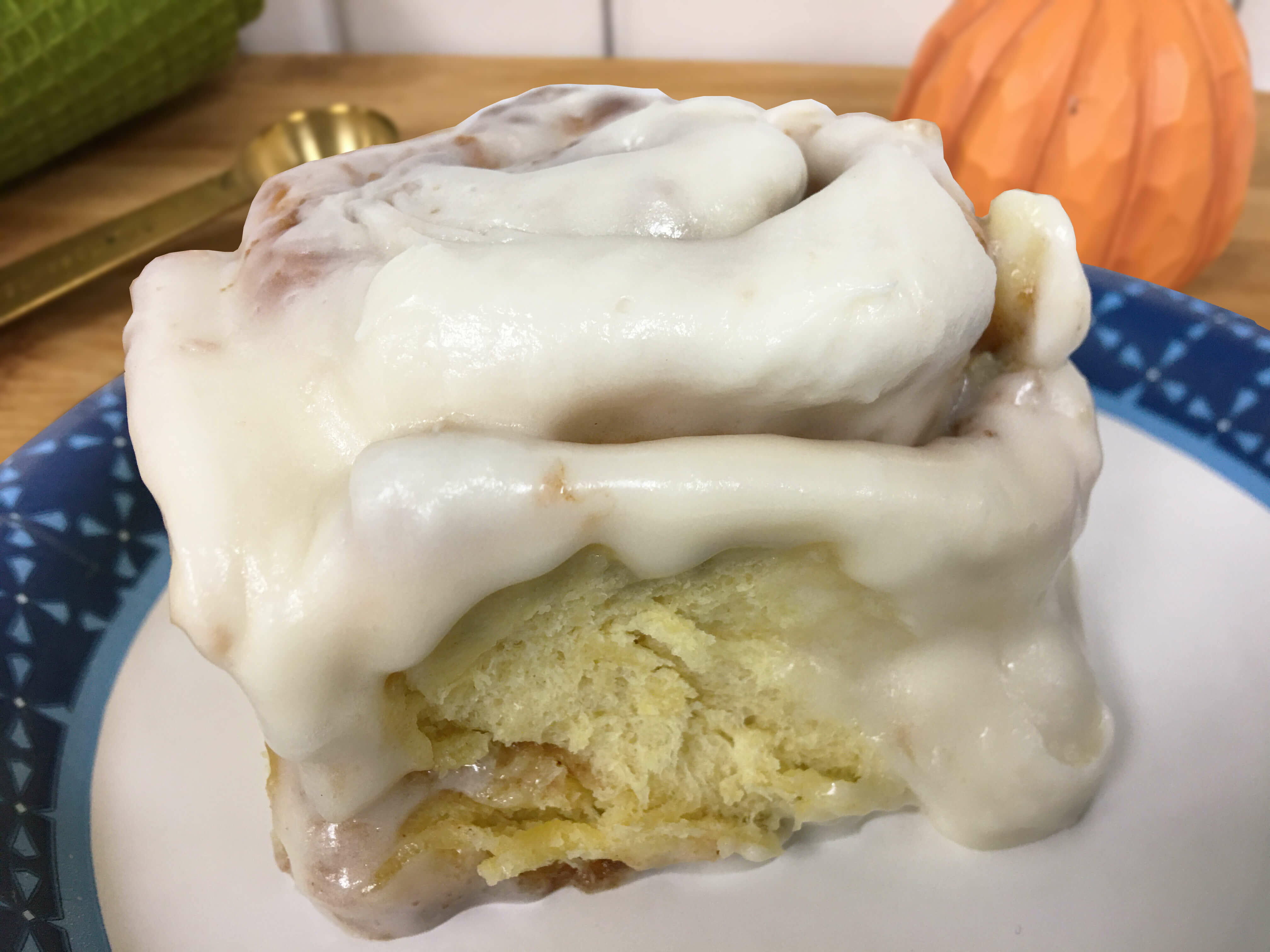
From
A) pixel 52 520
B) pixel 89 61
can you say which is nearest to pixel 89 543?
pixel 52 520

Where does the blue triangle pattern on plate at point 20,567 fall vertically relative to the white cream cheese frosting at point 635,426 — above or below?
below

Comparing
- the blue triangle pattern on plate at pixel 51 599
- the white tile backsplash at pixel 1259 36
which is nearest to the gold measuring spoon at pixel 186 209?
the blue triangle pattern on plate at pixel 51 599

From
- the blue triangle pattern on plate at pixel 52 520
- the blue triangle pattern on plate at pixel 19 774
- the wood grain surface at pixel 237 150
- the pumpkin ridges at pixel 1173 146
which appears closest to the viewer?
the blue triangle pattern on plate at pixel 19 774

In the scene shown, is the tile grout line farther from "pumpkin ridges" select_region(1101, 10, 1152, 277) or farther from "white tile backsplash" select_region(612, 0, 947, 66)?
"pumpkin ridges" select_region(1101, 10, 1152, 277)

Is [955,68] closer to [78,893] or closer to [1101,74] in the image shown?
[1101,74]

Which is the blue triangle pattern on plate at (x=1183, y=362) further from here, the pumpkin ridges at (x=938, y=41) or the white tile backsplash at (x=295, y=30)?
the white tile backsplash at (x=295, y=30)

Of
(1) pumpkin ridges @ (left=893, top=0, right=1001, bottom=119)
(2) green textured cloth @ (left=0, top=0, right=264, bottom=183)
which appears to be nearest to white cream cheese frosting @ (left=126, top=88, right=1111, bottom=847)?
(1) pumpkin ridges @ (left=893, top=0, right=1001, bottom=119)
